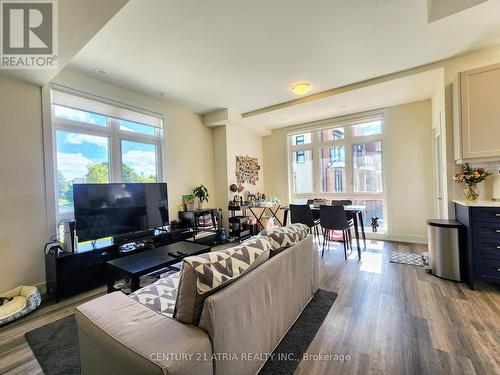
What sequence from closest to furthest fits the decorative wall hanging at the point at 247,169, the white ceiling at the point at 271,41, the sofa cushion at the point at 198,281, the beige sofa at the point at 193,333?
1. the beige sofa at the point at 193,333
2. the sofa cushion at the point at 198,281
3. the white ceiling at the point at 271,41
4. the decorative wall hanging at the point at 247,169

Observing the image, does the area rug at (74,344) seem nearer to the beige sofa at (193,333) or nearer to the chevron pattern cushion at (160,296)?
the beige sofa at (193,333)

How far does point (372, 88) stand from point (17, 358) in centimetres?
498

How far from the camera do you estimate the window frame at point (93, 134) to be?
8.88 ft

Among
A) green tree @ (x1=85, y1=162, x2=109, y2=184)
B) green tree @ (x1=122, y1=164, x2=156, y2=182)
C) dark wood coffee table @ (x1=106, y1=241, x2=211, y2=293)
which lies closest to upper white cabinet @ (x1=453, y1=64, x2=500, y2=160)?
dark wood coffee table @ (x1=106, y1=241, x2=211, y2=293)

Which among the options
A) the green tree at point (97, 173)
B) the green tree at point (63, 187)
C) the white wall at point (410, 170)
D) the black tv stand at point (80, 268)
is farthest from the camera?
the white wall at point (410, 170)

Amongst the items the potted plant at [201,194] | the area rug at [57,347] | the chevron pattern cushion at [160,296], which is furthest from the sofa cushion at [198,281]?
the potted plant at [201,194]

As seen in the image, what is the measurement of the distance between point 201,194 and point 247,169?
4.74ft

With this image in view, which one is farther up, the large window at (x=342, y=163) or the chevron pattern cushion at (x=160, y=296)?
the large window at (x=342, y=163)

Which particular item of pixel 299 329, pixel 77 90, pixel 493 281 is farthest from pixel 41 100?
pixel 493 281

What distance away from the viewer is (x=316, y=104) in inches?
165

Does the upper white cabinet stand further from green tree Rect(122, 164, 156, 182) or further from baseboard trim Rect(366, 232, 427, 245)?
green tree Rect(122, 164, 156, 182)

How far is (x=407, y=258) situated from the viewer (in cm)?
337

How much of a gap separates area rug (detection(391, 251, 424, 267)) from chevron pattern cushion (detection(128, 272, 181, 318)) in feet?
10.3

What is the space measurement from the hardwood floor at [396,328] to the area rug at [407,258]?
1.18 ft
